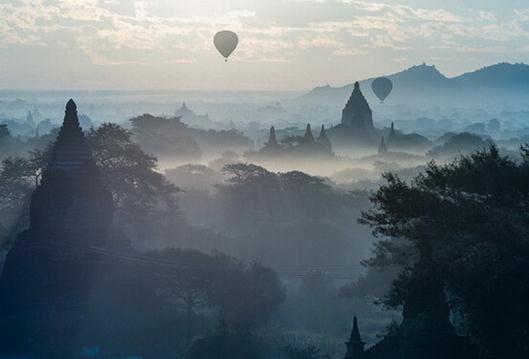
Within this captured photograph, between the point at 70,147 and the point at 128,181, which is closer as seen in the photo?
the point at 70,147

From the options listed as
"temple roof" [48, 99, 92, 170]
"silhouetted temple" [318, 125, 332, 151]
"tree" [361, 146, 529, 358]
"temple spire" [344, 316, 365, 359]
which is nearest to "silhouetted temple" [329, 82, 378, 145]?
"silhouetted temple" [318, 125, 332, 151]

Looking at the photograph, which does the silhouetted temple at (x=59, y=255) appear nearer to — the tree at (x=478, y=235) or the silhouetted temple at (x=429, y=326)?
the tree at (x=478, y=235)

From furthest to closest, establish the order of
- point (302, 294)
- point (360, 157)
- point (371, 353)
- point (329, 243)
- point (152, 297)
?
point (360, 157) < point (329, 243) < point (302, 294) < point (152, 297) < point (371, 353)

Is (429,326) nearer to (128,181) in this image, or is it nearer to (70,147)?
(70,147)

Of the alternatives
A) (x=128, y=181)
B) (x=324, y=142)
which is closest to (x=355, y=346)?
(x=128, y=181)

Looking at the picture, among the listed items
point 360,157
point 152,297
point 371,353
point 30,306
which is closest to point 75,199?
point 30,306

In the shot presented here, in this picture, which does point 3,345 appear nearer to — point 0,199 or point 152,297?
point 152,297
